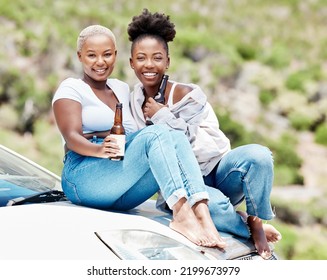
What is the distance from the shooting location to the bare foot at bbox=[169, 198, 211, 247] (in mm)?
2984

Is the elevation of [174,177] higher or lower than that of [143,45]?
lower

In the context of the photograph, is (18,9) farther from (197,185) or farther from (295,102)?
(197,185)

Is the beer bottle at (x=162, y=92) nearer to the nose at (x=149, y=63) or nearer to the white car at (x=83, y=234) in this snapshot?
the nose at (x=149, y=63)

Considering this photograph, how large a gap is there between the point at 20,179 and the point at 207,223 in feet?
3.58

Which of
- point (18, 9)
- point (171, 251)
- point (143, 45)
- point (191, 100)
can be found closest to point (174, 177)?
point (171, 251)

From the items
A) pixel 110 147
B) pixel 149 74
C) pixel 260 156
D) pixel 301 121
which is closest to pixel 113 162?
pixel 110 147

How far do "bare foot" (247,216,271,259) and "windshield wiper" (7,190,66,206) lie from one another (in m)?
0.99

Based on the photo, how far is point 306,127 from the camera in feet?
54.1

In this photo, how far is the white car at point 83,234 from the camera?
2.62 m

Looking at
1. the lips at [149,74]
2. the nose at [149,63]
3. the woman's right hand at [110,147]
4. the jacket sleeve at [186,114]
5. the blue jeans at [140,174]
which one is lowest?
the blue jeans at [140,174]

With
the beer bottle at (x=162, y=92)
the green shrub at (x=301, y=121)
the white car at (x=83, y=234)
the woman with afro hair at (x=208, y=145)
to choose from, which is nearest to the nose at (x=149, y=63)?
the woman with afro hair at (x=208, y=145)

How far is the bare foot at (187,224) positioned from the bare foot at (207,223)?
0.09 ft

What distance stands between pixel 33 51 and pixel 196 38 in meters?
4.79

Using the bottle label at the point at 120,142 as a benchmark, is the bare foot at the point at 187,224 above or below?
below
